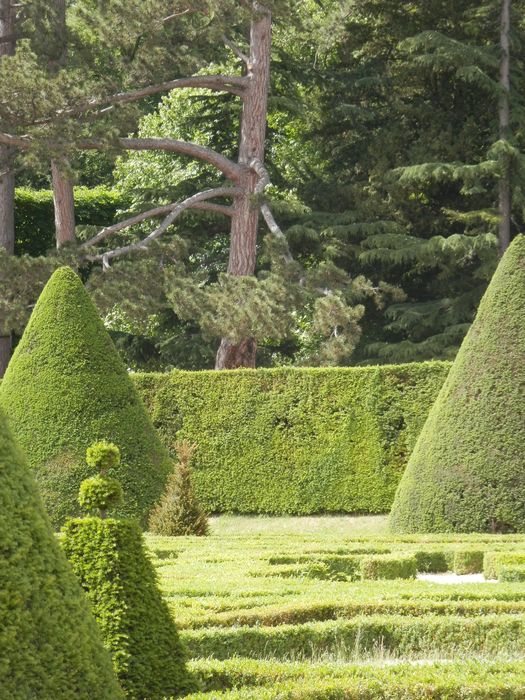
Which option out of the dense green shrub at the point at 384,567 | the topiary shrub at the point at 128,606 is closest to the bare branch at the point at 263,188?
the dense green shrub at the point at 384,567

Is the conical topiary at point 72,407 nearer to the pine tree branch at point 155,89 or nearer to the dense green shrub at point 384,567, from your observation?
the dense green shrub at point 384,567

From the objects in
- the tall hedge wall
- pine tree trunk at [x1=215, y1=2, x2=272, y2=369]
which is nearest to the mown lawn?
the tall hedge wall

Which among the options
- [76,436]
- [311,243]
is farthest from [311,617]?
[311,243]

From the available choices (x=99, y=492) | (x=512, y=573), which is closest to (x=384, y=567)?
(x=512, y=573)

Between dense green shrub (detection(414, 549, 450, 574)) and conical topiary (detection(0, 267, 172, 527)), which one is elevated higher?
conical topiary (detection(0, 267, 172, 527))

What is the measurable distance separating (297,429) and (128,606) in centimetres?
1296

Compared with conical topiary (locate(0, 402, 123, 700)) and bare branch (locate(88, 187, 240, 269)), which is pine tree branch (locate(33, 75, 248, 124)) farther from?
conical topiary (locate(0, 402, 123, 700))

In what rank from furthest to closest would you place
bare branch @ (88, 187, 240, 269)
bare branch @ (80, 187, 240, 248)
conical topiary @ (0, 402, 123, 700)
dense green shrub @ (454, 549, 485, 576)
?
bare branch @ (80, 187, 240, 248) → bare branch @ (88, 187, 240, 269) → dense green shrub @ (454, 549, 485, 576) → conical topiary @ (0, 402, 123, 700)

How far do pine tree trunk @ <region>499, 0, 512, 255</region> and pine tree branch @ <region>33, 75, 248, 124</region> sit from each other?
5583 mm

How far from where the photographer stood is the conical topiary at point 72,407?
44.7 feet

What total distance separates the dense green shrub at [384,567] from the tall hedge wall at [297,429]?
691 cm

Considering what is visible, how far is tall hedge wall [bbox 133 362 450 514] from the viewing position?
16.8m

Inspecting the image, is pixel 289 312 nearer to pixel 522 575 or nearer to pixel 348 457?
pixel 348 457

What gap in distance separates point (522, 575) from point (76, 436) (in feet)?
20.3
